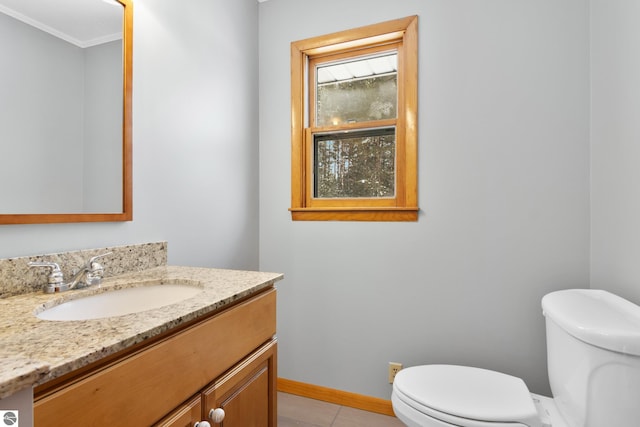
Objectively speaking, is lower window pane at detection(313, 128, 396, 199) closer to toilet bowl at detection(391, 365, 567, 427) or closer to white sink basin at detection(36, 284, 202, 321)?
toilet bowl at detection(391, 365, 567, 427)

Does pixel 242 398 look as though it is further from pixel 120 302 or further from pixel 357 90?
pixel 357 90

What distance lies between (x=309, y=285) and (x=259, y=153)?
0.88m

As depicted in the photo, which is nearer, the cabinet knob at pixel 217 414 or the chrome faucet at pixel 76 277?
the cabinet knob at pixel 217 414

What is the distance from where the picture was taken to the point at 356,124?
1910mm

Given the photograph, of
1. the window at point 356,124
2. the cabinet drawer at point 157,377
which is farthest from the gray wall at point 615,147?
the cabinet drawer at point 157,377

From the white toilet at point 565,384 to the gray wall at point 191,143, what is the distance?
1.15m

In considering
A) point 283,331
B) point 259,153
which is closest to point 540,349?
point 283,331

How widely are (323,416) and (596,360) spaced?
4.36 ft

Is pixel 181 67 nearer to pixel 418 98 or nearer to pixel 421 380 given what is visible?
pixel 418 98

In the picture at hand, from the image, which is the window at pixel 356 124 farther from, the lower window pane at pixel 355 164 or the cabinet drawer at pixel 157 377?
the cabinet drawer at pixel 157 377

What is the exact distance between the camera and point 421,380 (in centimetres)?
129

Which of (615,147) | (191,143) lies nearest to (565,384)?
(615,147)

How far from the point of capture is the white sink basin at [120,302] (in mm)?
915

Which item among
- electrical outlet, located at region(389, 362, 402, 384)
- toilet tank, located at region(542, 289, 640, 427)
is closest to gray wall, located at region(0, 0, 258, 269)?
electrical outlet, located at region(389, 362, 402, 384)
